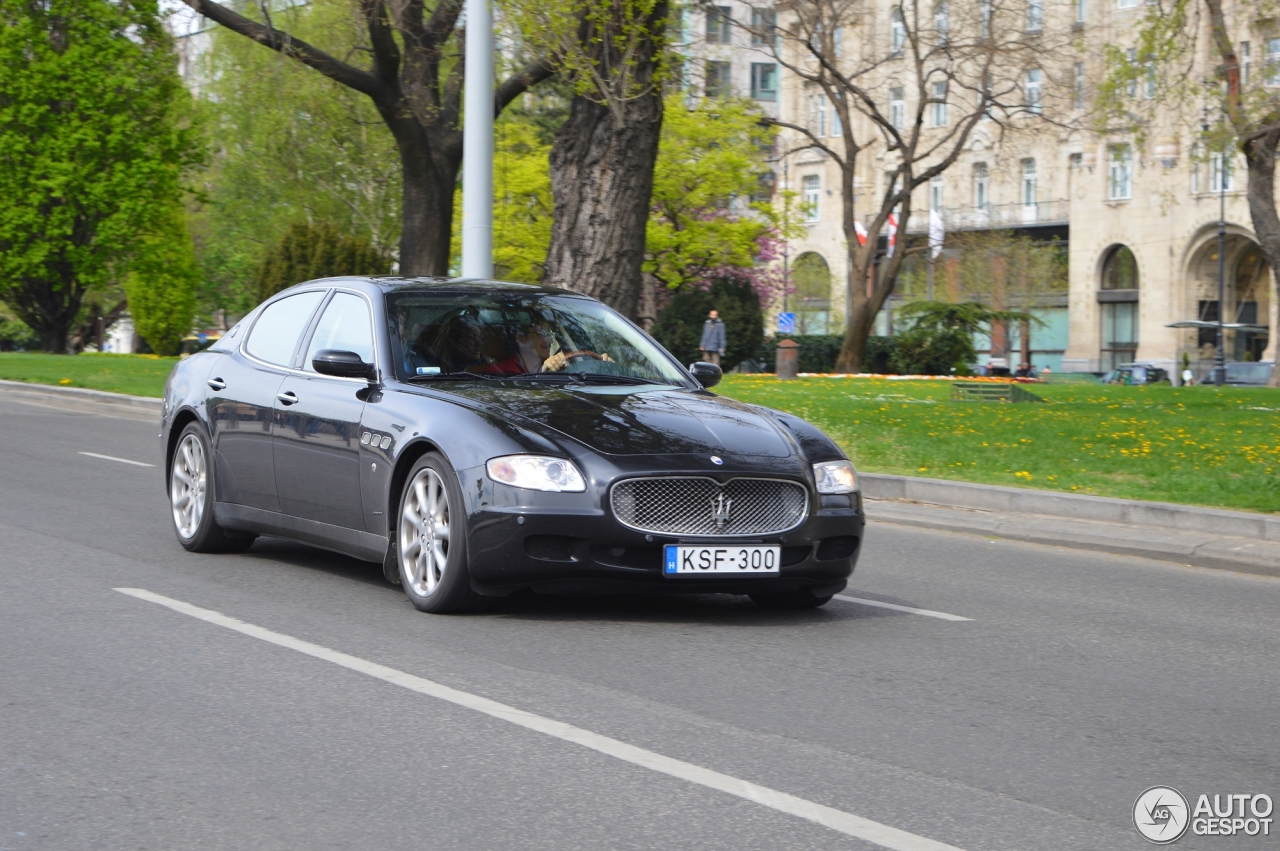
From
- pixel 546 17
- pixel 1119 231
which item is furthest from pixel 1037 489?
pixel 1119 231

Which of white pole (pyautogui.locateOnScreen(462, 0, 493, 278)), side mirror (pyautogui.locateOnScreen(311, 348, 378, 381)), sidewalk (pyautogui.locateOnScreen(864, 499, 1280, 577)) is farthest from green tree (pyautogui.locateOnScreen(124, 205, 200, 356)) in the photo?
side mirror (pyautogui.locateOnScreen(311, 348, 378, 381))

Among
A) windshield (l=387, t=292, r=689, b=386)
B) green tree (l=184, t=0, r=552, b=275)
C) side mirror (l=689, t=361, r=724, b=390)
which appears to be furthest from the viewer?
green tree (l=184, t=0, r=552, b=275)

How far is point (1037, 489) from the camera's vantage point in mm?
13250

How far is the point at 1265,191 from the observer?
3084cm

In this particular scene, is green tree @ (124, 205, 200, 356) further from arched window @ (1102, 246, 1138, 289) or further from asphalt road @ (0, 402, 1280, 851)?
asphalt road @ (0, 402, 1280, 851)

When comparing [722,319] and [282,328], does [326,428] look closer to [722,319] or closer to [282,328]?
[282,328]

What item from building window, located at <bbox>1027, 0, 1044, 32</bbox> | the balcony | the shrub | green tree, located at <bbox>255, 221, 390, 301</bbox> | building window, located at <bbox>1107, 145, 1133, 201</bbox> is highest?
building window, located at <bbox>1027, 0, 1044, 32</bbox>

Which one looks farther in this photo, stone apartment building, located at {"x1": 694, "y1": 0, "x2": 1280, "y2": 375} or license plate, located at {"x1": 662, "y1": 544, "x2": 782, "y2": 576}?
stone apartment building, located at {"x1": 694, "y1": 0, "x2": 1280, "y2": 375}

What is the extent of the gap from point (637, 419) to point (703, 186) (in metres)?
39.4

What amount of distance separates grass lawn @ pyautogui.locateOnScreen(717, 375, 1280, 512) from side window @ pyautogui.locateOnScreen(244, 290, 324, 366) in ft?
21.2

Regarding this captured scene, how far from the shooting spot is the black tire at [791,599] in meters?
8.06

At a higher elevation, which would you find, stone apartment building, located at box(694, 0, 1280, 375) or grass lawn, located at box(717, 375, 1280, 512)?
stone apartment building, located at box(694, 0, 1280, 375)

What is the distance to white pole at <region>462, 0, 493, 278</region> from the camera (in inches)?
687

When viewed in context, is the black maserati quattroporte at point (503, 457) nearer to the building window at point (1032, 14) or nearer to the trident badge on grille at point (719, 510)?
the trident badge on grille at point (719, 510)
